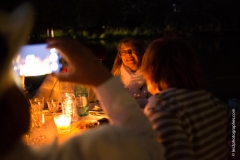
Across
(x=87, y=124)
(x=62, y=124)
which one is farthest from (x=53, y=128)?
(x=87, y=124)

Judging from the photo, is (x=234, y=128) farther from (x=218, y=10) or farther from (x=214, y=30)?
(x=214, y=30)

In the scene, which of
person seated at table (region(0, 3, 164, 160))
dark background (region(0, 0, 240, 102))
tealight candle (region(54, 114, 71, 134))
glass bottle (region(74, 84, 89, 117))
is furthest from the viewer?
dark background (region(0, 0, 240, 102))

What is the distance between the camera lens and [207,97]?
168 cm

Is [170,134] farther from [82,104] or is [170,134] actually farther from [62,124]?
[82,104]

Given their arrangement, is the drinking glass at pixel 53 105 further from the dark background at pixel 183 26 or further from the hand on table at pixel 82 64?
the dark background at pixel 183 26

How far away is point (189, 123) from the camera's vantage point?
1.51m

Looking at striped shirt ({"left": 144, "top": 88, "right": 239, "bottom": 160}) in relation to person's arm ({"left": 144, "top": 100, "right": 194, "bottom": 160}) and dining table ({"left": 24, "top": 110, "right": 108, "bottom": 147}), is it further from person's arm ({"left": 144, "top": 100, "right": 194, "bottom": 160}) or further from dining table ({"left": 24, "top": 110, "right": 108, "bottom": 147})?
dining table ({"left": 24, "top": 110, "right": 108, "bottom": 147})

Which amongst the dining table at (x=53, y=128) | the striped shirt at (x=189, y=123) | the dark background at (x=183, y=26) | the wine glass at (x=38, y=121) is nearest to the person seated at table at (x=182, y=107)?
the striped shirt at (x=189, y=123)

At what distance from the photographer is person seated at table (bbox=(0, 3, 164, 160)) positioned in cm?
71

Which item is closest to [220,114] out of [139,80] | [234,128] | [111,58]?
[234,128]

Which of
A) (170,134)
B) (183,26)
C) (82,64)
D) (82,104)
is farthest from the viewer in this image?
(183,26)

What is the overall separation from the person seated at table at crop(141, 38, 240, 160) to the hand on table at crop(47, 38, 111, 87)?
1.58 ft

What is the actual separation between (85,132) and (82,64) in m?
0.26

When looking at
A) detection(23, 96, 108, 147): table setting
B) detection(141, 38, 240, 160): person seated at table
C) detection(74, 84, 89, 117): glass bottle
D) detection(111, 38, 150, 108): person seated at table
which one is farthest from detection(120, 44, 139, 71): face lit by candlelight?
detection(141, 38, 240, 160): person seated at table
